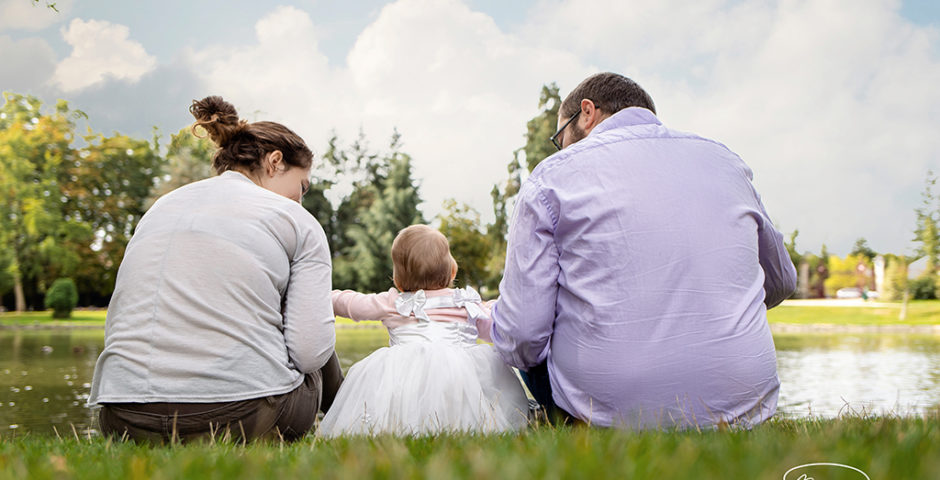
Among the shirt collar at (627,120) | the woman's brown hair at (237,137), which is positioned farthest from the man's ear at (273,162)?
the shirt collar at (627,120)

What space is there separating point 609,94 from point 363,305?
1467 millimetres

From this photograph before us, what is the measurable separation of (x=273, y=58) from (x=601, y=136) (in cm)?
5654

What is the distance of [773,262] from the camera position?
2574 mm

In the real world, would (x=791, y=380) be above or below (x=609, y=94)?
below

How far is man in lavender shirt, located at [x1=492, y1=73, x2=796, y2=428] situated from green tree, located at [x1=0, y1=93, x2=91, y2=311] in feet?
100

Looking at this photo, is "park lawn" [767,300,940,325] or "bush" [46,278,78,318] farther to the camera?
"park lawn" [767,300,940,325]

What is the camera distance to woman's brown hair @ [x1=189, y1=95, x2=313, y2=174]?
2.82m

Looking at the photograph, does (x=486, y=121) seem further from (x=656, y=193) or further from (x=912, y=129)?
(x=656, y=193)

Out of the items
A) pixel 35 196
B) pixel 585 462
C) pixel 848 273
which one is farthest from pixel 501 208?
pixel 848 273

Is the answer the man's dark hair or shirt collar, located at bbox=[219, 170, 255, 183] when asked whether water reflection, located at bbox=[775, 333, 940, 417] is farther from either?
shirt collar, located at bbox=[219, 170, 255, 183]

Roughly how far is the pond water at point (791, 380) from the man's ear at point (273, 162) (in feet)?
5.43

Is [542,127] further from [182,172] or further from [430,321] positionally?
[430,321]

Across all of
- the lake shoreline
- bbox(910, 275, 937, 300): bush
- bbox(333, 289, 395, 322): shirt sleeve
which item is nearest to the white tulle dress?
bbox(333, 289, 395, 322): shirt sleeve

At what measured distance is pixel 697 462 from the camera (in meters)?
1.10
